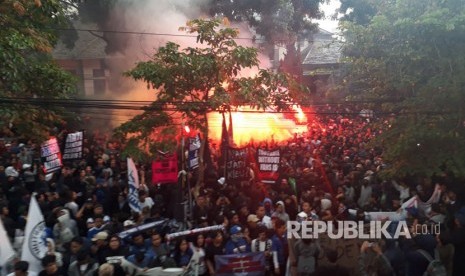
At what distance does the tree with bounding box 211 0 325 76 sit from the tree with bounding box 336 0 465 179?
13.7 meters

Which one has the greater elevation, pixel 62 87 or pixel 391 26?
pixel 391 26

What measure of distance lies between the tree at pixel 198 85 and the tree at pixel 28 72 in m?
1.76

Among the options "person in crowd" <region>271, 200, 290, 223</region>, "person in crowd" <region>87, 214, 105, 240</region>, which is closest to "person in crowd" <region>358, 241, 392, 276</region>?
"person in crowd" <region>271, 200, 290, 223</region>

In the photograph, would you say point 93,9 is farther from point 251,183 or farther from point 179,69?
point 251,183

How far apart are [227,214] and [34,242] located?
2974 mm

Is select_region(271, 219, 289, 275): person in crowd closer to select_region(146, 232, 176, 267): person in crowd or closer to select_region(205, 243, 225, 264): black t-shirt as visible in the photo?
select_region(205, 243, 225, 264): black t-shirt

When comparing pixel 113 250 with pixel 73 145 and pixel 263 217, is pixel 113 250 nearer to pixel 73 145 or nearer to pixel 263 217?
pixel 263 217

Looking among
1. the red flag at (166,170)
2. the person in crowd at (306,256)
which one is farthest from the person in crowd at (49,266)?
the red flag at (166,170)

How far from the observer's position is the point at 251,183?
11.6 meters

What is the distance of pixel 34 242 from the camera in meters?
6.76

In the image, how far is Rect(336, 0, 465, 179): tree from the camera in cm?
1038

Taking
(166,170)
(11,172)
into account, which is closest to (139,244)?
(166,170)

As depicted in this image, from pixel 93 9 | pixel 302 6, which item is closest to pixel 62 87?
pixel 93 9

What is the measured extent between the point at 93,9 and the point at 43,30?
1457 centimetres
